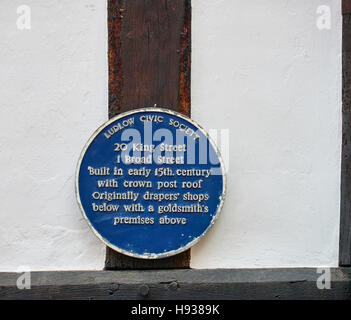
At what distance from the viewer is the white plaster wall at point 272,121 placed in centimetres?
264

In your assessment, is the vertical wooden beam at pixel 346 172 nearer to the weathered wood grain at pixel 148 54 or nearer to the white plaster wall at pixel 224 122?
the white plaster wall at pixel 224 122

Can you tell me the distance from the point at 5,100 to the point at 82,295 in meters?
1.22

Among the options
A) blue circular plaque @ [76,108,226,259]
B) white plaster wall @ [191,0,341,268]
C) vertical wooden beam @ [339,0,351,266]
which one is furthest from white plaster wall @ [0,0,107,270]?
vertical wooden beam @ [339,0,351,266]

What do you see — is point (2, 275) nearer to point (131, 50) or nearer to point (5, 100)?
point (5, 100)

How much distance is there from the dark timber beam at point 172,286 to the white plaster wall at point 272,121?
10cm

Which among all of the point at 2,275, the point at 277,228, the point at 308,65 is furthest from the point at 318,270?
the point at 2,275

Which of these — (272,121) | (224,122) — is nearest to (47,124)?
(224,122)

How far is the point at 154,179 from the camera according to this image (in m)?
2.59

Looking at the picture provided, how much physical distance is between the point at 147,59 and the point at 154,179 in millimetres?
701

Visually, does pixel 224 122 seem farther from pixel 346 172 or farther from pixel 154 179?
pixel 346 172

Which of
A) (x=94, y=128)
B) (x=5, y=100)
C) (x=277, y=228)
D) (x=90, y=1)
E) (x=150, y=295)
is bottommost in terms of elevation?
(x=150, y=295)

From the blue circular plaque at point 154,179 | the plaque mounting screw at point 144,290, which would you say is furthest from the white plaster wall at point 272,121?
the plaque mounting screw at point 144,290

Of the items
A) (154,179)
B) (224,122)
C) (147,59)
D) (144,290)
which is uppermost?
(147,59)
